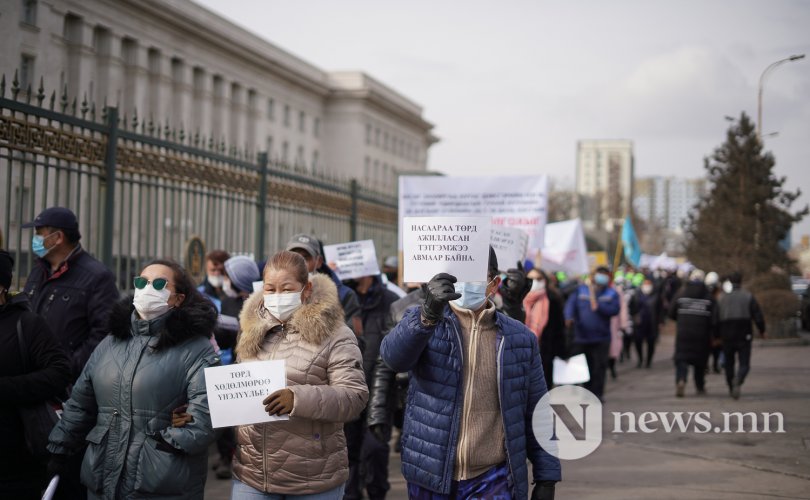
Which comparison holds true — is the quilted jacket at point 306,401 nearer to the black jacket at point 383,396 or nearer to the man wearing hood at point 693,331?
the black jacket at point 383,396

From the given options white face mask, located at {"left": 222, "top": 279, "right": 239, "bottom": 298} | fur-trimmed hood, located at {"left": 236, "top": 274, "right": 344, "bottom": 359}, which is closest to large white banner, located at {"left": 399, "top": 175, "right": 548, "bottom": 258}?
white face mask, located at {"left": 222, "top": 279, "right": 239, "bottom": 298}

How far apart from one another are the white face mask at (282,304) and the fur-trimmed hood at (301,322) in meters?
0.03

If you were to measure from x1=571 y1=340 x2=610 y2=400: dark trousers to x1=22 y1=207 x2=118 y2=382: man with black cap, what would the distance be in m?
8.22

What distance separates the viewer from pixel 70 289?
5930mm

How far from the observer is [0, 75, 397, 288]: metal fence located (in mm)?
8039

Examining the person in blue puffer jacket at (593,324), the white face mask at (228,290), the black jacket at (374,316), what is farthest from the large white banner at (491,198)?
the white face mask at (228,290)

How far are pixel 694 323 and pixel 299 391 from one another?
11.5m

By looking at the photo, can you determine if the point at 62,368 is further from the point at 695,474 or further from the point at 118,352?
the point at 695,474

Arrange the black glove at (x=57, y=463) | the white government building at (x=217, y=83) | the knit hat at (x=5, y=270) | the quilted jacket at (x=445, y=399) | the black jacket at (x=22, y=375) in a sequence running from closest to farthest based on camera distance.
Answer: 1. the quilted jacket at (x=445, y=399)
2. the black glove at (x=57, y=463)
3. the black jacket at (x=22, y=375)
4. the knit hat at (x=5, y=270)
5. the white government building at (x=217, y=83)

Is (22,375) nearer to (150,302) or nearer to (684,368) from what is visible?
(150,302)

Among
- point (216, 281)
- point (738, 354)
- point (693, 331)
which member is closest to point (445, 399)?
point (216, 281)

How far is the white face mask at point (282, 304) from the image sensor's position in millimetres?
4512

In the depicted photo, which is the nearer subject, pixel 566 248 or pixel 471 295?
pixel 471 295

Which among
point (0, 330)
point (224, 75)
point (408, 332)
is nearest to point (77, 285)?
point (0, 330)
